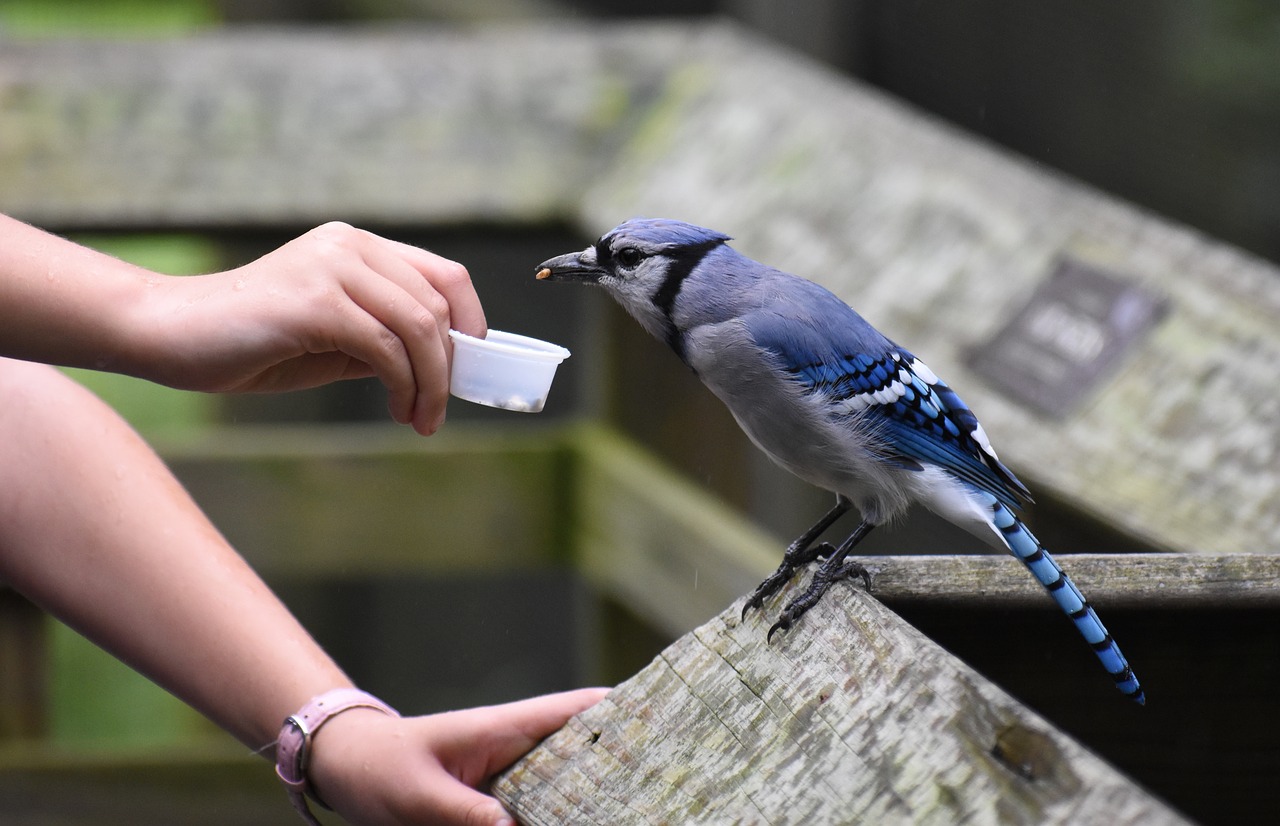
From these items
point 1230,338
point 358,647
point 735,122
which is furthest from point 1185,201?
point 358,647

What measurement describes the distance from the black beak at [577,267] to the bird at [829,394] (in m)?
0.03

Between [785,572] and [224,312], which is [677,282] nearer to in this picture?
[785,572]

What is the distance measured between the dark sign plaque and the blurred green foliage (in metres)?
4.45

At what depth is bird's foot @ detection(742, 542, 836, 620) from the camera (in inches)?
42.6

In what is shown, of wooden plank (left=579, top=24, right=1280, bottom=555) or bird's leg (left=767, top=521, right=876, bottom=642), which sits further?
wooden plank (left=579, top=24, right=1280, bottom=555)

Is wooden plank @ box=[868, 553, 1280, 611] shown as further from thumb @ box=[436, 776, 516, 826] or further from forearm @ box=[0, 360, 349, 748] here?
forearm @ box=[0, 360, 349, 748]

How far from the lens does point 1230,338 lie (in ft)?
5.21

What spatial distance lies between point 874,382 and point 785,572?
38 centimetres

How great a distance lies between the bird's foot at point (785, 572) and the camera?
1.08m

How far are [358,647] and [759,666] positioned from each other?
4527mm

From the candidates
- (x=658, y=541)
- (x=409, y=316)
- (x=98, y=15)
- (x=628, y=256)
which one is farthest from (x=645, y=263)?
(x=98, y=15)

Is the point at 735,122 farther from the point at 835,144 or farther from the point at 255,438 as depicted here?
the point at 255,438

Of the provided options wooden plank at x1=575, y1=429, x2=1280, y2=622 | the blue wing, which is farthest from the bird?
wooden plank at x1=575, y1=429, x2=1280, y2=622

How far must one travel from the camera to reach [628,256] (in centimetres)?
170
